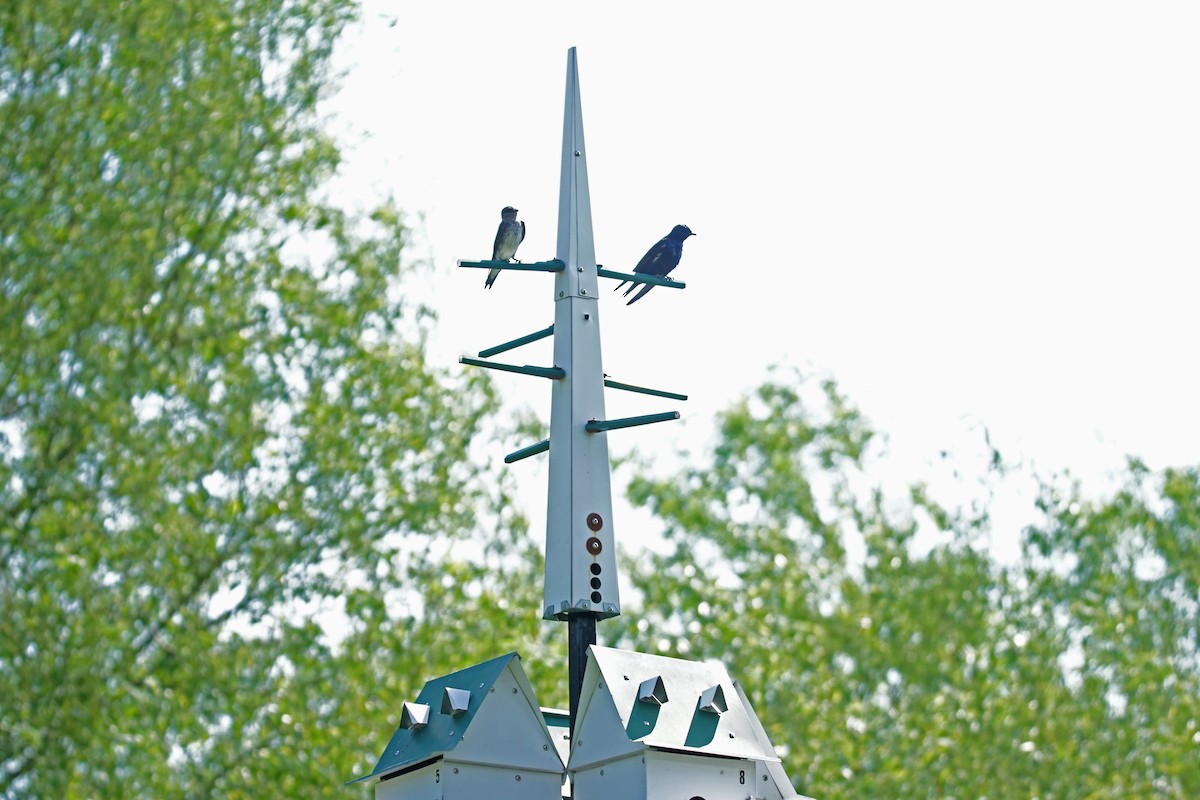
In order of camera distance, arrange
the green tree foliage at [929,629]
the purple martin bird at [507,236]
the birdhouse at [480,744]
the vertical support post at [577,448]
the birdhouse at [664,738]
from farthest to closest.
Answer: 1. the green tree foliage at [929,629]
2. the purple martin bird at [507,236]
3. the vertical support post at [577,448]
4. the birdhouse at [480,744]
5. the birdhouse at [664,738]

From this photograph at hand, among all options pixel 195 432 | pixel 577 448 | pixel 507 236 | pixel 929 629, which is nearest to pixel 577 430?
pixel 577 448

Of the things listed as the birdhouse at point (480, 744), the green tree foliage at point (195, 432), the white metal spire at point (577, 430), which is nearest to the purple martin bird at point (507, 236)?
the white metal spire at point (577, 430)

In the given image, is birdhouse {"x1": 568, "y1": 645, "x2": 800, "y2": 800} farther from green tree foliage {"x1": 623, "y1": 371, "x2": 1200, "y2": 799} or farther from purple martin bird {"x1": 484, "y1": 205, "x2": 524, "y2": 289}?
green tree foliage {"x1": 623, "y1": 371, "x2": 1200, "y2": 799}

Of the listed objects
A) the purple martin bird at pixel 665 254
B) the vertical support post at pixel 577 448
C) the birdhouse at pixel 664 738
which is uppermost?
the purple martin bird at pixel 665 254

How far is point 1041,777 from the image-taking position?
18016mm

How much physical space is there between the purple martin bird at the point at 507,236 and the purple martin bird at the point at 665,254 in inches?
25.4

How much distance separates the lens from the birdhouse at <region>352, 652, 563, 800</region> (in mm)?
7301

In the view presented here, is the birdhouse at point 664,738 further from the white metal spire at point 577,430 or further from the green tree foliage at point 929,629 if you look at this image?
the green tree foliage at point 929,629

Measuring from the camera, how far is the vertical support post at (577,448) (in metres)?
7.80

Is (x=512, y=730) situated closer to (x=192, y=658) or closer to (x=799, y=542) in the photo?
(x=192, y=658)

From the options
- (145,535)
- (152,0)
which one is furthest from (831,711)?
(152,0)

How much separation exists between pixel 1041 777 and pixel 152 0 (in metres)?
11.9

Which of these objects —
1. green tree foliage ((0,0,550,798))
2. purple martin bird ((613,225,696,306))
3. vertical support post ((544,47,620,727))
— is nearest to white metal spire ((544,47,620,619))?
vertical support post ((544,47,620,727))

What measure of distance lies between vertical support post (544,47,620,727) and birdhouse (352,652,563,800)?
0.26m
